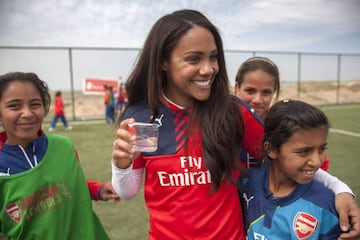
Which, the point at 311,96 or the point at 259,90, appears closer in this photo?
the point at 259,90

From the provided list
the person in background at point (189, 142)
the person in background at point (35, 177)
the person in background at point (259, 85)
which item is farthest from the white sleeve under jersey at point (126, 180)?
the person in background at point (259, 85)

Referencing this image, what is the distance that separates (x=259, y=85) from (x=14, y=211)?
5.11ft

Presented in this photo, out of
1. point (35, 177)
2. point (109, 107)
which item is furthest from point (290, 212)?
point (109, 107)

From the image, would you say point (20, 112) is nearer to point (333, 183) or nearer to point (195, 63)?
point (195, 63)

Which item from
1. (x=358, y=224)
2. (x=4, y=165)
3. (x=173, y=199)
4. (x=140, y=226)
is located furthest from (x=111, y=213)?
(x=358, y=224)

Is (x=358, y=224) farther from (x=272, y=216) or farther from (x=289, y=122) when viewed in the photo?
(x=289, y=122)

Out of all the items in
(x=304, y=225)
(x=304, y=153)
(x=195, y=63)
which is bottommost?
(x=304, y=225)

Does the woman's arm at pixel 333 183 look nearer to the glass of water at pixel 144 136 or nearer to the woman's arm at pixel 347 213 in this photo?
the woman's arm at pixel 347 213

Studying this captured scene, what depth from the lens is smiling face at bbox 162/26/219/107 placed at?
145 centimetres

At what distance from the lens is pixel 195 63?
4.77ft

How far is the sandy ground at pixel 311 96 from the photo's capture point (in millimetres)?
17844

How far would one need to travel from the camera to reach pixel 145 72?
1.66 meters

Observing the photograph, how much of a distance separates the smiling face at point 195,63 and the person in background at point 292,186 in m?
0.37

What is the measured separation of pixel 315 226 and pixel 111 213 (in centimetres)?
285
